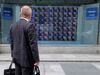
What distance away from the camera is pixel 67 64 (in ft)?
37.5

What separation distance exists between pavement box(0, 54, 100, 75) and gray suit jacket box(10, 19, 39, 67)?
439 cm

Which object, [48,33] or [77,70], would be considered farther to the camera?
[48,33]

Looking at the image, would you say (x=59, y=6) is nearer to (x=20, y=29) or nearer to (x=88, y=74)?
(x=88, y=74)

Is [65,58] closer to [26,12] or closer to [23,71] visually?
[23,71]

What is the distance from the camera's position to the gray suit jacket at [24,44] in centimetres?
462

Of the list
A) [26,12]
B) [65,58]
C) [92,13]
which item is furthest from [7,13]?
[26,12]

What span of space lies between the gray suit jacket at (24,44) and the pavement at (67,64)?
4.39 m

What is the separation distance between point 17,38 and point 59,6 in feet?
32.5

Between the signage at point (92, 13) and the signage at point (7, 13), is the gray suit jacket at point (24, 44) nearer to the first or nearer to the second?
the signage at point (7, 13)

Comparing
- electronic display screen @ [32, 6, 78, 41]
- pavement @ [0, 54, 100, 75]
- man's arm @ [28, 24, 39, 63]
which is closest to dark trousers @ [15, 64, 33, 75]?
man's arm @ [28, 24, 39, 63]

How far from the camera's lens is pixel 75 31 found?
14.6m

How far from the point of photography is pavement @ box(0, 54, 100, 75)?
9.48m

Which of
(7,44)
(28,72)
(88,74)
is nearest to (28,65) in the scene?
(28,72)

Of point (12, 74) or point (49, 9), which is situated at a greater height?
point (49, 9)
